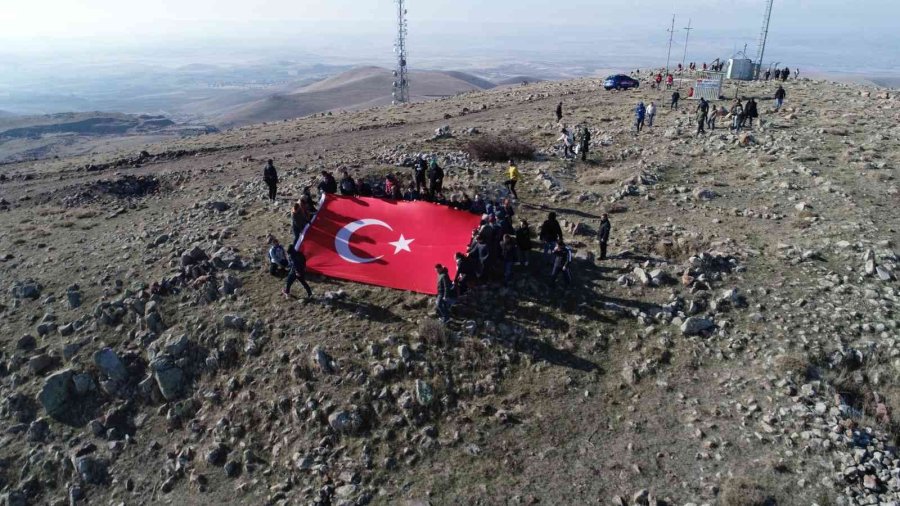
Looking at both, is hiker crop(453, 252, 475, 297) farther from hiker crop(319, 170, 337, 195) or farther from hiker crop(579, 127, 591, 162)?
hiker crop(579, 127, 591, 162)

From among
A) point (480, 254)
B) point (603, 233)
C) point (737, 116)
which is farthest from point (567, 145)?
point (480, 254)

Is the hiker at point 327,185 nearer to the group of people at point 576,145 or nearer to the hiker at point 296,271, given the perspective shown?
the hiker at point 296,271

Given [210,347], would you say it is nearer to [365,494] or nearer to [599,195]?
[365,494]

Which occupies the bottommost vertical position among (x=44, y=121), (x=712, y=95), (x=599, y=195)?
(x=44, y=121)

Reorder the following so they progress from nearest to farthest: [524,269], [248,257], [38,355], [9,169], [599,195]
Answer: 1. [38,355]
2. [524,269]
3. [248,257]
4. [599,195]
5. [9,169]

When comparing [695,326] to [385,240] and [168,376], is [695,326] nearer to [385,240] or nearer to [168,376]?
A: [385,240]

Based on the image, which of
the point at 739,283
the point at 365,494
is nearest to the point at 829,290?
the point at 739,283

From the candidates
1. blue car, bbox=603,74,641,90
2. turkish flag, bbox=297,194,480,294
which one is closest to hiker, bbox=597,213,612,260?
turkish flag, bbox=297,194,480,294
